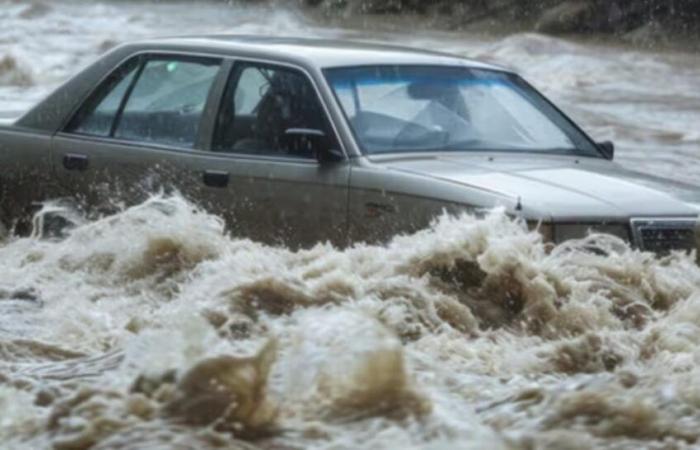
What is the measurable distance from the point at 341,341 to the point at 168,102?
337 centimetres

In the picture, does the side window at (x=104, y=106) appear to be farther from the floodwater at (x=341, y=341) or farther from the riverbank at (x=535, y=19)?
the riverbank at (x=535, y=19)

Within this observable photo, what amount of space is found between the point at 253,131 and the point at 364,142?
0.62 metres

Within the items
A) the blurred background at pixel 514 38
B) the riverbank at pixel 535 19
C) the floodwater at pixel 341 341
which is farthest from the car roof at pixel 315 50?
the riverbank at pixel 535 19

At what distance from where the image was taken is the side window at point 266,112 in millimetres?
8102

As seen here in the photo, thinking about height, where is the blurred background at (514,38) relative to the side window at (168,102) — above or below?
below

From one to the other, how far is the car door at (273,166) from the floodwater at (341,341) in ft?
0.53

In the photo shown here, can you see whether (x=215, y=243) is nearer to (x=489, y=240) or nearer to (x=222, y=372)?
(x=489, y=240)

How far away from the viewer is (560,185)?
7.48 meters

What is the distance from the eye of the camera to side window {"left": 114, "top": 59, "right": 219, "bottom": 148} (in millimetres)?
8547

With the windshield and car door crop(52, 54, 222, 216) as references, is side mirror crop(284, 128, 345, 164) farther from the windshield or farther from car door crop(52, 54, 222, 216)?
car door crop(52, 54, 222, 216)

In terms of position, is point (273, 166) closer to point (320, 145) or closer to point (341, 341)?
point (320, 145)

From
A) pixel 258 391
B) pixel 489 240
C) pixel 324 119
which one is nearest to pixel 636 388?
pixel 258 391

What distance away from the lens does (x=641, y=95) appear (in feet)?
78.8

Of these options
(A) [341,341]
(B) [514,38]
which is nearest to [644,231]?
(A) [341,341]
